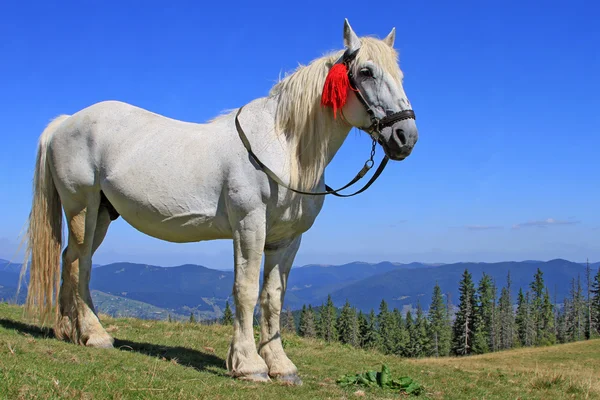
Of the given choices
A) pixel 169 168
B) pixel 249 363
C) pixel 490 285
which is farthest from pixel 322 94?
pixel 490 285

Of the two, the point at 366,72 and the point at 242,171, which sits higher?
the point at 366,72

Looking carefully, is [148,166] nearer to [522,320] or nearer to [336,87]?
[336,87]

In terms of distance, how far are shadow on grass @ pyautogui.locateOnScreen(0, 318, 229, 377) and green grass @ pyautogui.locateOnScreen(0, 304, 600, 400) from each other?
0.01m

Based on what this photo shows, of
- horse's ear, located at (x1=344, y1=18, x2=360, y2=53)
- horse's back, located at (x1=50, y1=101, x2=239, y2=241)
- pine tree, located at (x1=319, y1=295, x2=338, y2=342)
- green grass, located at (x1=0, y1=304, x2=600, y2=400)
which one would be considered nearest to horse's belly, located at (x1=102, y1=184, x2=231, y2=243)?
horse's back, located at (x1=50, y1=101, x2=239, y2=241)

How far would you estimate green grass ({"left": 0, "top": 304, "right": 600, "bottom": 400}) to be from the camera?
445cm

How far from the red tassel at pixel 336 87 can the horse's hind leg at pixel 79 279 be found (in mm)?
3488

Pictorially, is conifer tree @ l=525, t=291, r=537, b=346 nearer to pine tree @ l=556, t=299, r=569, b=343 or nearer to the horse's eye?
pine tree @ l=556, t=299, r=569, b=343

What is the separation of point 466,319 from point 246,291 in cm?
8790

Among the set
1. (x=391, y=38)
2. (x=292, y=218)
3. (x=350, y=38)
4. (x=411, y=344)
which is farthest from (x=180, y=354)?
(x=411, y=344)

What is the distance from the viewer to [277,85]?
6723 millimetres

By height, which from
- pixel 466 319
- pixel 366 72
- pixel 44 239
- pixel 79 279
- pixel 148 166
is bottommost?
pixel 466 319

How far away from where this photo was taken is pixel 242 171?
6.11 m

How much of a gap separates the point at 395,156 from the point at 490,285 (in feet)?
308

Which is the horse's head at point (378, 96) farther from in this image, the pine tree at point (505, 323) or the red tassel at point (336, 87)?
the pine tree at point (505, 323)
